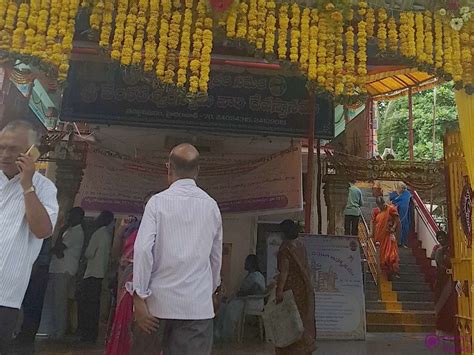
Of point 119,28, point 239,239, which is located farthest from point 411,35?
point 239,239

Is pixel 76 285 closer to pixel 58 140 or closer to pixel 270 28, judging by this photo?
pixel 58 140

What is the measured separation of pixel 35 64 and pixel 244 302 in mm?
4620

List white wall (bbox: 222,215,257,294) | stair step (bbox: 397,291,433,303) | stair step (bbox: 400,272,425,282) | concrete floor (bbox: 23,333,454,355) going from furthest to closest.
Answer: stair step (bbox: 400,272,425,282) < stair step (bbox: 397,291,433,303) < white wall (bbox: 222,215,257,294) < concrete floor (bbox: 23,333,454,355)

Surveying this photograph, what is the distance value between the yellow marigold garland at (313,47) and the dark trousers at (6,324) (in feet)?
8.50

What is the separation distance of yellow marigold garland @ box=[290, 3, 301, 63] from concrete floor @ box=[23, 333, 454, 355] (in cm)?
366

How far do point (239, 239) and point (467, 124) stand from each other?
192 inches

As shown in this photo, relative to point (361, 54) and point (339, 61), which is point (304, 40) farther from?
point (361, 54)

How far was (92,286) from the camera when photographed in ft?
18.9

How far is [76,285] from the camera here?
6.10 metres

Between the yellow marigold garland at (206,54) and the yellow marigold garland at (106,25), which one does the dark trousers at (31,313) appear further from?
the yellow marigold garland at (206,54)

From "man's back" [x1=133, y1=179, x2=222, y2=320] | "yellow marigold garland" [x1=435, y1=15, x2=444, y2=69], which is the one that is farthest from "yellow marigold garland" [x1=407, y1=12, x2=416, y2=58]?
"man's back" [x1=133, y1=179, x2=222, y2=320]

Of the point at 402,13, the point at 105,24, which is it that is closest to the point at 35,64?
the point at 105,24

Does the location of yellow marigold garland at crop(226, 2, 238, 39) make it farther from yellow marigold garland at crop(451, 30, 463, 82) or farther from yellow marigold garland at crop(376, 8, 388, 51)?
yellow marigold garland at crop(451, 30, 463, 82)

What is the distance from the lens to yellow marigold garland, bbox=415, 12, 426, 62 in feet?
12.2
